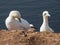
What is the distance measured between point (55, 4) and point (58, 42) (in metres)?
9.59

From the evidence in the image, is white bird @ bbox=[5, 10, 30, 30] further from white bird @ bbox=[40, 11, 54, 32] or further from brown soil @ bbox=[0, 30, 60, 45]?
brown soil @ bbox=[0, 30, 60, 45]

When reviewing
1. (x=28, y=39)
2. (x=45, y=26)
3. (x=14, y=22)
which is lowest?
(x=45, y=26)

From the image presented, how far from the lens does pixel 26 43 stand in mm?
6660

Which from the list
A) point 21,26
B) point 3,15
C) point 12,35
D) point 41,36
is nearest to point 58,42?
point 41,36

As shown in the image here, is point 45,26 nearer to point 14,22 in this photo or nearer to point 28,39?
point 14,22

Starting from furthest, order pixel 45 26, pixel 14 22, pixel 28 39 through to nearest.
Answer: pixel 45 26 < pixel 14 22 < pixel 28 39

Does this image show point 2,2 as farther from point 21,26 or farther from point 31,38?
point 31,38

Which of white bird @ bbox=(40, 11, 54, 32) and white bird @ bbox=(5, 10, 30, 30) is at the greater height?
white bird @ bbox=(5, 10, 30, 30)

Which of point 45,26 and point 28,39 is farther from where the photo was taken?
point 45,26

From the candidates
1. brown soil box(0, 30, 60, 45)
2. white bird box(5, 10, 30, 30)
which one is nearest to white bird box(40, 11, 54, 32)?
white bird box(5, 10, 30, 30)

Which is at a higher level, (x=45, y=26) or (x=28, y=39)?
(x=28, y=39)

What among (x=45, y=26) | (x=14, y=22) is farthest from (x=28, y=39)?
(x=45, y=26)

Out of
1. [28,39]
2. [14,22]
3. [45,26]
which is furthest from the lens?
[45,26]

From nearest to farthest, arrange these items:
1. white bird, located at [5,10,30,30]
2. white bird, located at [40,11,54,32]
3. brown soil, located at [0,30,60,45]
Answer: brown soil, located at [0,30,60,45]
white bird, located at [5,10,30,30]
white bird, located at [40,11,54,32]
